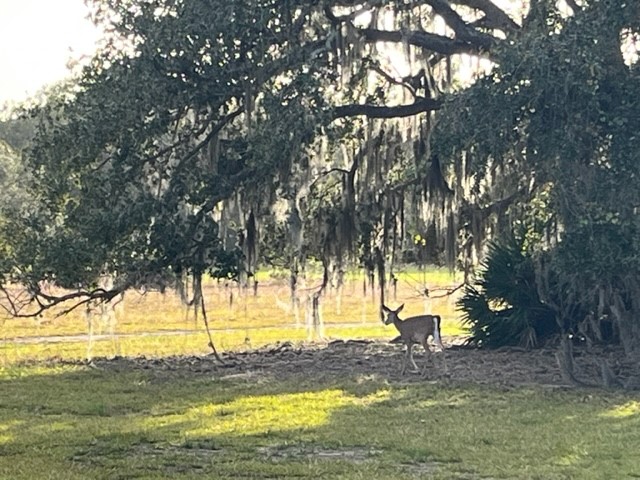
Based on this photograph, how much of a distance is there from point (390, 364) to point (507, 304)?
8.54 feet

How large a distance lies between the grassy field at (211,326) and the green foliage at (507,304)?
29.9 inches

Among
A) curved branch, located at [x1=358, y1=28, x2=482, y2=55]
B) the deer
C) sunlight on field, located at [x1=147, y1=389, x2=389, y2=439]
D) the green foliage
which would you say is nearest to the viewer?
sunlight on field, located at [x1=147, y1=389, x2=389, y2=439]

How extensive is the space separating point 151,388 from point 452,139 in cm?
460

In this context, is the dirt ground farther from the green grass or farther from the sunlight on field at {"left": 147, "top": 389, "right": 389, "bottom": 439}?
the sunlight on field at {"left": 147, "top": 389, "right": 389, "bottom": 439}

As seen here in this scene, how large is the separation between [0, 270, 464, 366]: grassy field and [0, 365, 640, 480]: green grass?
386cm

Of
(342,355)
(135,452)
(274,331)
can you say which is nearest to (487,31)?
(342,355)

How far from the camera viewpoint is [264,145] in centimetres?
1282

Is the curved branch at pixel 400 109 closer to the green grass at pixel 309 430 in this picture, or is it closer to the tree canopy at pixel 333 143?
the tree canopy at pixel 333 143

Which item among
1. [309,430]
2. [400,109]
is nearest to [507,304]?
[400,109]

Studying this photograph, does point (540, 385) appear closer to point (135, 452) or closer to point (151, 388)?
point (151, 388)

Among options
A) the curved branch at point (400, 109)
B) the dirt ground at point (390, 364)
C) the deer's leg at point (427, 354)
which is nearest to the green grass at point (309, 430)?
the dirt ground at point (390, 364)

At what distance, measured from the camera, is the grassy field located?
18.9 metres

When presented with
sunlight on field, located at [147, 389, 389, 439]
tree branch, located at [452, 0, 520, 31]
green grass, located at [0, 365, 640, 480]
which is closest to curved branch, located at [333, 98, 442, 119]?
tree branch, located at [452, 0, 520, 31]

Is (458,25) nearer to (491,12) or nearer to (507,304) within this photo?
(491,12)
